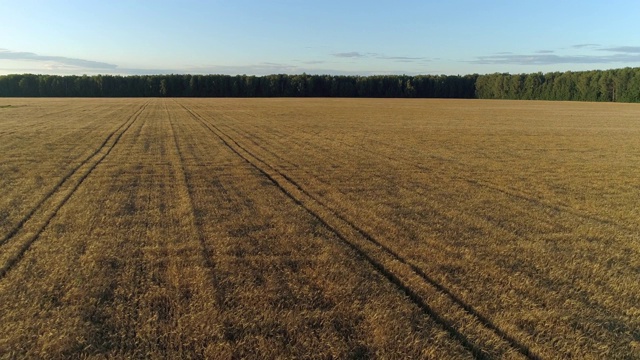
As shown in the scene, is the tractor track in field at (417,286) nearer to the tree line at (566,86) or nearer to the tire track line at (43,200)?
the tire track line at (43,200)

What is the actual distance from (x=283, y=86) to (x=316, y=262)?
422 feet

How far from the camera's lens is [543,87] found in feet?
388

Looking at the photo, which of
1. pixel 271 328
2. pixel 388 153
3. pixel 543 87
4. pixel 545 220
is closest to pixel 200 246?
pixel 271 328

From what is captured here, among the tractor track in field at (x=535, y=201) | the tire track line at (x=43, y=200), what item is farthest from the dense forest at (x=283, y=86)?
the tractor track in field at (x=535, y=201)

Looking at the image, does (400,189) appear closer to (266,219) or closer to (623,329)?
(266,219)

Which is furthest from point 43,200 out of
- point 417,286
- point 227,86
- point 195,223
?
point 227,86

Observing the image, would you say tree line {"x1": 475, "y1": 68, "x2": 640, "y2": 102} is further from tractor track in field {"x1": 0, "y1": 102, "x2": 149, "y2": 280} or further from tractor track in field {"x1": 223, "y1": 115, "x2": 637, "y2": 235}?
tractor track in field {"x1": 0, "y1": 102, "x2": 149, "y2": 280}

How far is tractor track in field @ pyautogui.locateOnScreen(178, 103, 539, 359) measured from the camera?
5.05 meters

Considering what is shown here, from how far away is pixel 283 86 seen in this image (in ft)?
435

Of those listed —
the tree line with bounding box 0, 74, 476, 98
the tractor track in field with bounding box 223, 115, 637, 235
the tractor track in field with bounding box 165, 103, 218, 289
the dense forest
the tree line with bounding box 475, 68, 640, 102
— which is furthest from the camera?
the tree line with bounding box 0, 74, 476, 98

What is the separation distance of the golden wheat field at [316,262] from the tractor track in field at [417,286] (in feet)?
0.10

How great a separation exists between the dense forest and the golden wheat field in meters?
118

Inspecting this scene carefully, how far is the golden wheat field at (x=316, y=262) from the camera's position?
5062 millimetres

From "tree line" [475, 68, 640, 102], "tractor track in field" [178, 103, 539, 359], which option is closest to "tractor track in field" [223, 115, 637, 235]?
"tractor track in field" [178, 103, 539, 359]
